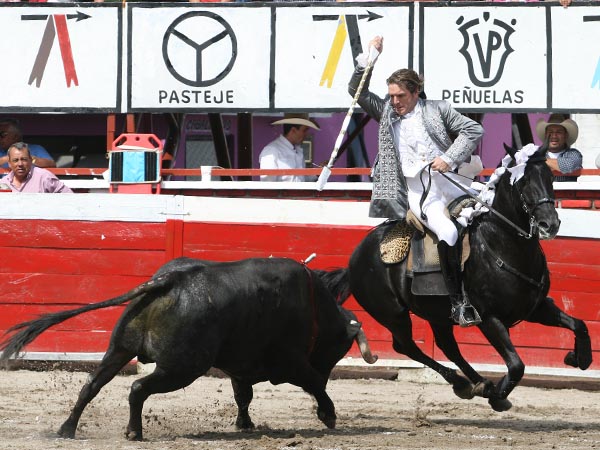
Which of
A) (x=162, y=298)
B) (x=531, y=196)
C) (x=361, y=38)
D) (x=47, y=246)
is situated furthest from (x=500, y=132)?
(x=162, y=298)

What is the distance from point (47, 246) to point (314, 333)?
331cm

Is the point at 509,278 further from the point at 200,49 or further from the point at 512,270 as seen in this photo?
the point at 200,49

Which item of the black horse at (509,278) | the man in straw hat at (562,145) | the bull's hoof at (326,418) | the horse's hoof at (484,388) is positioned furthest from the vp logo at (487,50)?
the bull's hoof at (326,418)

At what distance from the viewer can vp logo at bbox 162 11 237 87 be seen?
1009 centimetres

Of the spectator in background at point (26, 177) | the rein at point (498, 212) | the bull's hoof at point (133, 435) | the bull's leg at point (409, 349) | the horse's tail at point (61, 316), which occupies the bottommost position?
the bull's hoof at point (133, 435)

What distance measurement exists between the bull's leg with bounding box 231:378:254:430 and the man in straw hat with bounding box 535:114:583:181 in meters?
3.81

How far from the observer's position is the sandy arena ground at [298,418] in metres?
6.63

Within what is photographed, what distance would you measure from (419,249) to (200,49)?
10.9 ft

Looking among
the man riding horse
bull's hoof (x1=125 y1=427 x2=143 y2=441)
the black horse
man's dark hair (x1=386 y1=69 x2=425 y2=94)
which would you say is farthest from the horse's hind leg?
bull's hoof (x1=125 y1=427 x2=143 y2=441)

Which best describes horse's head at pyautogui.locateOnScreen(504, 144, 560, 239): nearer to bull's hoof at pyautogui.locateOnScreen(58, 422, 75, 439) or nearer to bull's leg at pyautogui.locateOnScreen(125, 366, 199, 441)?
bull's leg at pyautogui.locateOnScreen(125, 366, 199, 441)

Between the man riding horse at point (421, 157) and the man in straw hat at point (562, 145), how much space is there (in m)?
2.59

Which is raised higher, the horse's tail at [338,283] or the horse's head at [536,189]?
the horse's head at [536,189]

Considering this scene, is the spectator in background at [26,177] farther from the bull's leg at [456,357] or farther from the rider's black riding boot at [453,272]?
the rider's black riding boot at [453,272]

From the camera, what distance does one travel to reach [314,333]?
7.25m
